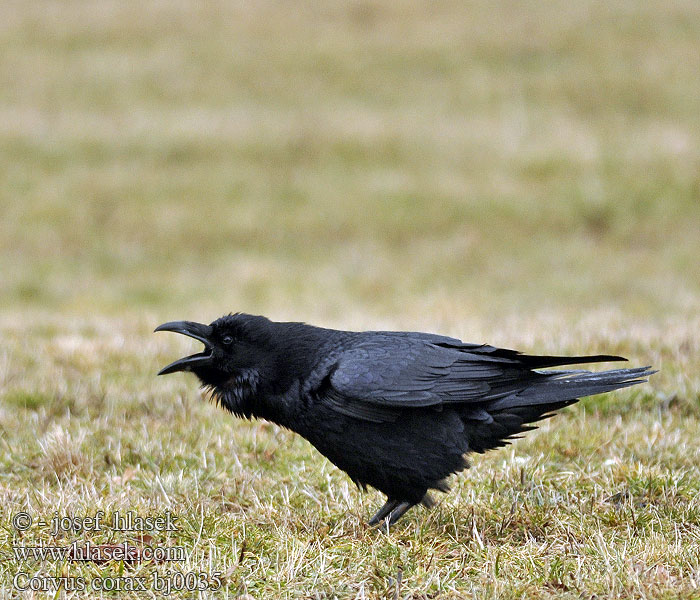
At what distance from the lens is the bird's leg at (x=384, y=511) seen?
4.02 metres

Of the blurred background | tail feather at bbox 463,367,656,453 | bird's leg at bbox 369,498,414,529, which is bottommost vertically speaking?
bird's leg at bbox 369,498,414,529

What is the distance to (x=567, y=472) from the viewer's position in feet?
14.5

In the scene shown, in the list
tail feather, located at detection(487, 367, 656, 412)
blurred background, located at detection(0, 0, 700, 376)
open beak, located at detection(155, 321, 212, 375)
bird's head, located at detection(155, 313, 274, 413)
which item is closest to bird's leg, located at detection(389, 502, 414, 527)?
tail feather, located at detection(487, 367, 656, 412)

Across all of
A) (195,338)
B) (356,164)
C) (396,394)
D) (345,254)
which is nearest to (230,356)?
(195,338)

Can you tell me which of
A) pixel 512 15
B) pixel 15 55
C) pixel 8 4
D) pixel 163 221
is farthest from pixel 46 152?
pixel 512 15

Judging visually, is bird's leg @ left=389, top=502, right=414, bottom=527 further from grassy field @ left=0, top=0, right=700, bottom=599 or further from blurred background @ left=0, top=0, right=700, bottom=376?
blurred background @ left=0, top=0, right=700, bottom=376

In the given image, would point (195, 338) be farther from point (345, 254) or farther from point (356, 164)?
point (356, 164)

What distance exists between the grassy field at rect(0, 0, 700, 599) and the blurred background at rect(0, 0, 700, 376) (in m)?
0.07

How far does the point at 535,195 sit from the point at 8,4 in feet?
50.5

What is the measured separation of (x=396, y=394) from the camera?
3.91m

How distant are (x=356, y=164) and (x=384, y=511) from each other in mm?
14017

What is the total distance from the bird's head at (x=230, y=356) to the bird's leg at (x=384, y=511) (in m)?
0.78

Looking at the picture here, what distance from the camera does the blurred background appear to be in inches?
503

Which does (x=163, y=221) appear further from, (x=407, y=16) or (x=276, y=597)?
(x=276, y=597)
